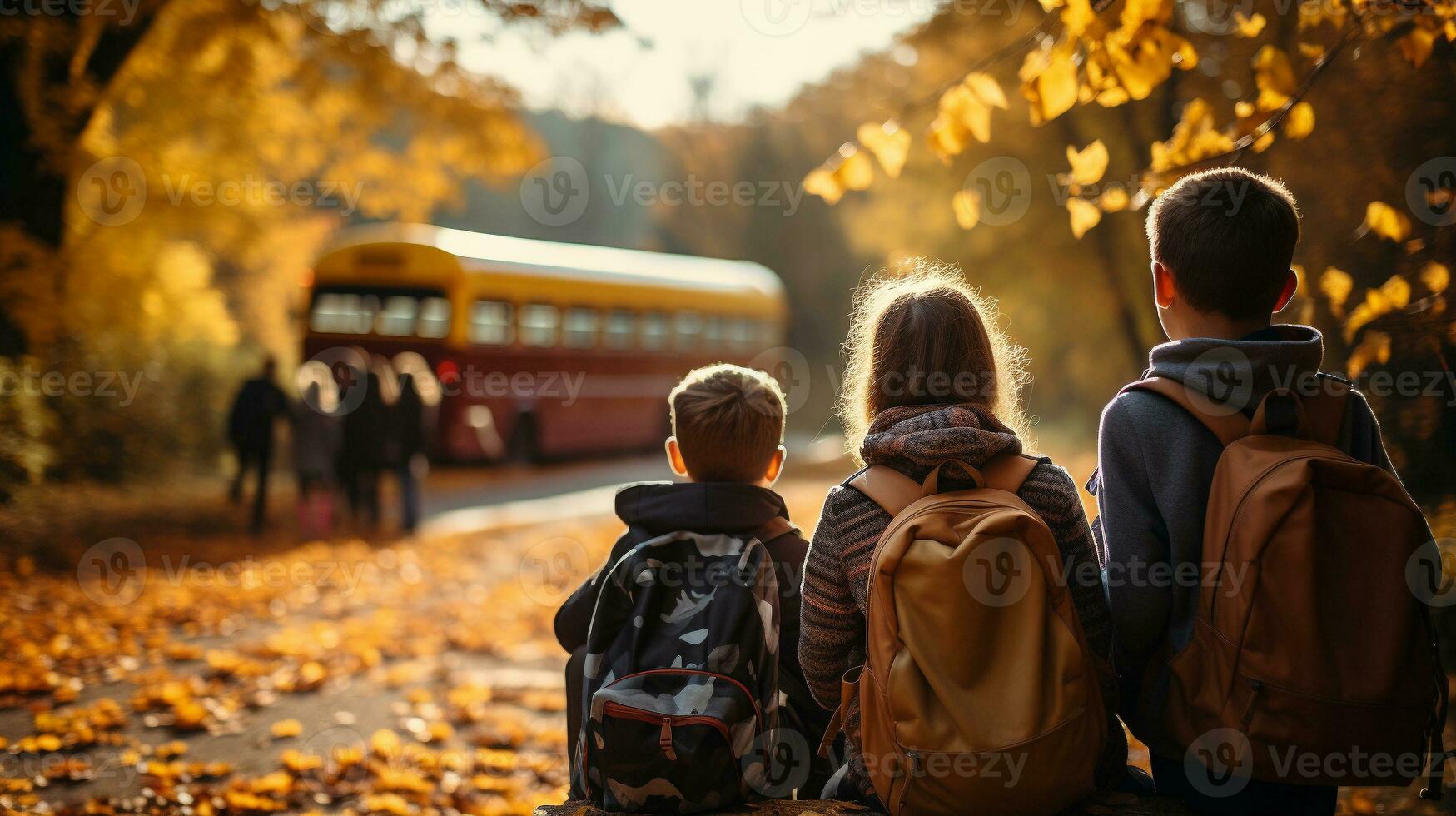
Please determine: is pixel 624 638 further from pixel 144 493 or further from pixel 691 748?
pixel 144 493

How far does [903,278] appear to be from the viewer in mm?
2572

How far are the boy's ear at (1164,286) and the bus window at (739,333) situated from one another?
17.9 meters

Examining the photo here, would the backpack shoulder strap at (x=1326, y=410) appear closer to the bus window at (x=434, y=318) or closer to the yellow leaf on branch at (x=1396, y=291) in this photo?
the yellow leaf on branch at (x=1396, y=291)

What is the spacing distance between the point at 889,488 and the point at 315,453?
9.73 metres

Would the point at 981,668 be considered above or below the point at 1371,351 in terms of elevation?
below

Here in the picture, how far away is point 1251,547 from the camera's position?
1.94 metres

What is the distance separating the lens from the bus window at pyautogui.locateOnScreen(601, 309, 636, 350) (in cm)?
1725

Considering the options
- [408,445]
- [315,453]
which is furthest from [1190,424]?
[408,445]

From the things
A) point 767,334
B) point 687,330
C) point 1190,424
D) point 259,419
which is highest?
point 767,334

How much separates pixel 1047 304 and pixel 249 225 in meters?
11.6

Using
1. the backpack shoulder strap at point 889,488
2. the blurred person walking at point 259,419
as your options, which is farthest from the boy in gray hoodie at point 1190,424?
the blurred person walking at point 259,419

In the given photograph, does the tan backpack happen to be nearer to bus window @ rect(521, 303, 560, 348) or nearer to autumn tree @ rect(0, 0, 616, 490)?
autumn tree @ rect(0, 0, 616, 490)

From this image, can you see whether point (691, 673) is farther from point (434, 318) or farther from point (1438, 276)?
point (434, 318)

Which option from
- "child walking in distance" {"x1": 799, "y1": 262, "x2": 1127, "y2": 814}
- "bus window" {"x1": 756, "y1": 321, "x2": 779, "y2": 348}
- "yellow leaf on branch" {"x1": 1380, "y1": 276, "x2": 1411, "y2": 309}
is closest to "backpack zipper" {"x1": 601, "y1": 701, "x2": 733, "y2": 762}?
"child walking in distance" {"x1": 799, "y1": 262, "x2": 1127, "y2": 814}
